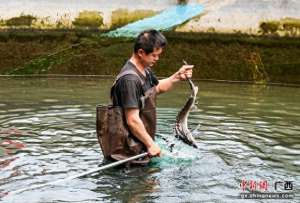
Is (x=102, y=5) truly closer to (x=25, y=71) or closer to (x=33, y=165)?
(x=25, y=71)

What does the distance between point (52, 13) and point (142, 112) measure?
11.9 meters

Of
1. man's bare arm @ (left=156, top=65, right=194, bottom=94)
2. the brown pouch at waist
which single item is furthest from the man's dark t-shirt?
man's bare arm @ (left=156, top=65, right=194, bottom=94)

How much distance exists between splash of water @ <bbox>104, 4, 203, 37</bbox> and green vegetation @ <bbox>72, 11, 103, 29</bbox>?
28.4 inches

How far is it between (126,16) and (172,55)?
251 centimetres

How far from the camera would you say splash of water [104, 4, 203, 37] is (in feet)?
56.5

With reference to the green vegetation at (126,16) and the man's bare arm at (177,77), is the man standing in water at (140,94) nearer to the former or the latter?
the man's bare arm at (177,77)

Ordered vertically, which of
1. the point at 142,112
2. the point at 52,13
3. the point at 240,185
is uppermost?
the point at 52,13

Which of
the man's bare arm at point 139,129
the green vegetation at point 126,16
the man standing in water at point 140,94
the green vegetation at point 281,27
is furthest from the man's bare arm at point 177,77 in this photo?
the green vegetation at point 126,16

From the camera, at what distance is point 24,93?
1257 cm

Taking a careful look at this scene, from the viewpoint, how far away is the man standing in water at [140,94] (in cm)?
632

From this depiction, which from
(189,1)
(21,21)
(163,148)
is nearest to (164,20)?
(189,1)

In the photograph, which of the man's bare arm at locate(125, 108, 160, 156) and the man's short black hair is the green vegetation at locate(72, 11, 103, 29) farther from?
the man's bare arm at locate(125, 108, 160, 156)

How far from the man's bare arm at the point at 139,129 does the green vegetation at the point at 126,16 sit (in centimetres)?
1149

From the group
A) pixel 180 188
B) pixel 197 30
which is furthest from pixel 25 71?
pixel 180 188
